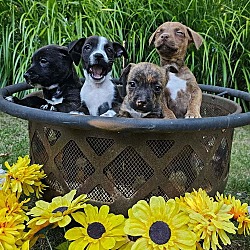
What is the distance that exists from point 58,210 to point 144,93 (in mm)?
537

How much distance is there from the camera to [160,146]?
171cm

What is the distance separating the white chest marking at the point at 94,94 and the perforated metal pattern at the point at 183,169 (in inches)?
19.0

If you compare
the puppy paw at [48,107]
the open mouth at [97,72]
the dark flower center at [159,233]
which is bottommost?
the dark flower center at [159,233]

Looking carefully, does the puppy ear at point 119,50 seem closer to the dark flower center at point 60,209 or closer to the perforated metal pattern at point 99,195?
the perforated metal pattern at point 99,195

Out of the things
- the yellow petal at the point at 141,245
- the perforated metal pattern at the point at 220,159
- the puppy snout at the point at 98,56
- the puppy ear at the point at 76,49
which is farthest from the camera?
the puppy ear at the point at 76,49

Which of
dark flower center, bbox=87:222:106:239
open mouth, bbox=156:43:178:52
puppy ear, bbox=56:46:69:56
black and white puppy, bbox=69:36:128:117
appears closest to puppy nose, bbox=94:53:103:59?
black and white puppy, bbox=69:36:128:117

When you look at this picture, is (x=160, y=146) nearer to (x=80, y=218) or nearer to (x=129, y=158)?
(x=129, y=158)

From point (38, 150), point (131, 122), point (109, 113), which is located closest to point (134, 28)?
point (109, 113)

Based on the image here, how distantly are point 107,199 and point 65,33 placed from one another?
2.48 metres

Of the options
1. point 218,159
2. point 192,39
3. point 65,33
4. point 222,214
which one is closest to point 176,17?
point 65,33

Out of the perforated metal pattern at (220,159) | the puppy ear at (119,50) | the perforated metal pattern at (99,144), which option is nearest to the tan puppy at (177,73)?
the puppy ear at (119,50)

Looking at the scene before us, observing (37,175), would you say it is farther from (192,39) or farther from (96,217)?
(192,39)

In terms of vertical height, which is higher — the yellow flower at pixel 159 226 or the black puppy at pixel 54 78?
the black puppy at pixel 54 78

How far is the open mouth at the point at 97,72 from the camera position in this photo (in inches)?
79.7
